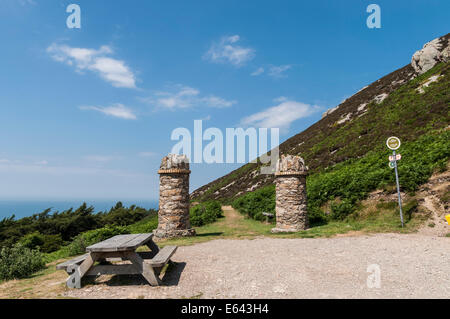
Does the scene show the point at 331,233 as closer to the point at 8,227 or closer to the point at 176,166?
the point at 176,166

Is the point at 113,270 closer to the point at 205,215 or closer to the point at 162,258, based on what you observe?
the point at 162,258

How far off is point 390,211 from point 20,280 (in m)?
11.3

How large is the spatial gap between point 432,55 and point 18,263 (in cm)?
4405

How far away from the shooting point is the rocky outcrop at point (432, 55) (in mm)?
32375

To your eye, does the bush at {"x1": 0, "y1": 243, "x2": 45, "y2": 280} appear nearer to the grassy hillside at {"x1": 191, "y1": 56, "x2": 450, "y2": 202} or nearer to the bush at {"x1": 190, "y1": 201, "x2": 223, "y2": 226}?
the bush at {"x1": 190, "y1": 201, "x2": 223, "y2": 226}

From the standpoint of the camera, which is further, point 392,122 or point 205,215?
point 392,122

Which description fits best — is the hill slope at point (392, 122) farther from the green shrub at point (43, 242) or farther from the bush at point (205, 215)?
the green shrub at point (43, 242)

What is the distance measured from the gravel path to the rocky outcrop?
116 ft

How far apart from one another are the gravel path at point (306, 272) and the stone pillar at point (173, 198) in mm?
2889

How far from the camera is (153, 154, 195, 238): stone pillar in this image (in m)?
9.93

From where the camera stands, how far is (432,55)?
3303cm

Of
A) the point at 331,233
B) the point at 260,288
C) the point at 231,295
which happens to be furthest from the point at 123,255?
the point at 331,233

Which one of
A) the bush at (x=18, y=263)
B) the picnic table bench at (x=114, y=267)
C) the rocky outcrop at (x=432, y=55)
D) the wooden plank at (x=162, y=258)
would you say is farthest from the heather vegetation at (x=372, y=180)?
the rocky outcrop at (x=432, y=55)

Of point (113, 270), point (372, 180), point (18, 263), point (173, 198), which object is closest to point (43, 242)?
point (173, 198)
